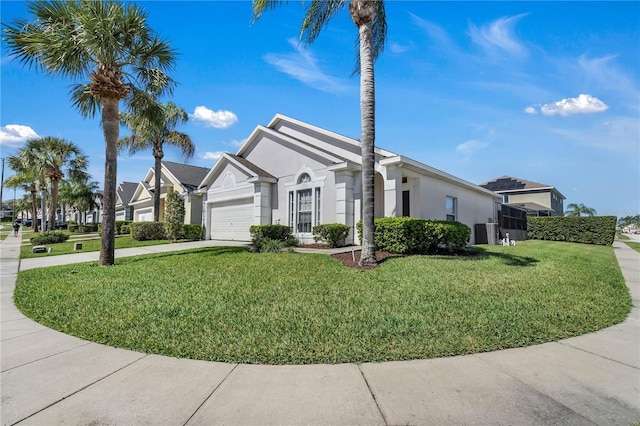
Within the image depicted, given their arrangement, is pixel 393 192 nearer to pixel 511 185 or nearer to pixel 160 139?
pixel 160 139

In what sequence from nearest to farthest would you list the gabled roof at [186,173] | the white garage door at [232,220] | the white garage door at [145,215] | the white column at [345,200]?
1. the white column at [345,200]
2. the white garage door at [232,220]
3. the gabled roof at [186,173]
4. the white garage door at [145,215]

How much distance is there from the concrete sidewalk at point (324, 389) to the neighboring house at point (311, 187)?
339 inches

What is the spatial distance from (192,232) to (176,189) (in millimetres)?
7001

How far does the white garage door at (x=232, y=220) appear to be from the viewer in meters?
16.8

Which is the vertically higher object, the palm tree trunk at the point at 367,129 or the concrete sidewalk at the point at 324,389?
the palm tree trunk at the point at 367,129

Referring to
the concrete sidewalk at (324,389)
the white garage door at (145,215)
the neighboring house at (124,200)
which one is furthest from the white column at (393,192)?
the neighboring house at (124,200)

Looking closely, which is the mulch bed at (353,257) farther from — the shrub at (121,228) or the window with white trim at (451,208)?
the shrub at (121,228)

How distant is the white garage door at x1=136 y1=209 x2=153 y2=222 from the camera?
28422mm

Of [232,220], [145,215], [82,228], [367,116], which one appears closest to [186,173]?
[145,215]

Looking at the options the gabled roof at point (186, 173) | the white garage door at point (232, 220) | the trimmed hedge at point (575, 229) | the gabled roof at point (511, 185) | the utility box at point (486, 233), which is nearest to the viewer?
the white garage door at point (232, 220)

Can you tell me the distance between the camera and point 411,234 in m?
10.3

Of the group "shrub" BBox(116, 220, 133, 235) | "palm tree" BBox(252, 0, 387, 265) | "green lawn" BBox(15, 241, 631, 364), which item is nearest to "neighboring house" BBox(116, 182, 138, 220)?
"shrub" BBox(116, 220, 133, 235)

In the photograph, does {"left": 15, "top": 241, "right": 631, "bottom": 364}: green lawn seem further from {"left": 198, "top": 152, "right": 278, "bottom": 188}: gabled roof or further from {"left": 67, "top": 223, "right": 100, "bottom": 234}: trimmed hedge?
{"left": 67, "top": 223, "right": 100, "bottom": 234}: trimmed hedge

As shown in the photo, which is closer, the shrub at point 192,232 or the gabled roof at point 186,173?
the shrub at point 192,232
